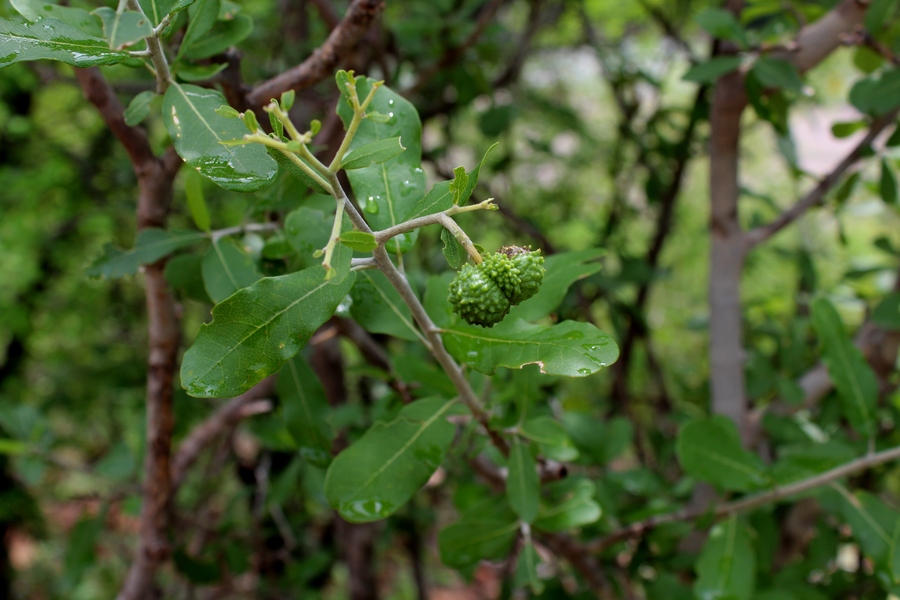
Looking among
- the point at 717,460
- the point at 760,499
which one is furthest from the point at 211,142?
the point at 760,499

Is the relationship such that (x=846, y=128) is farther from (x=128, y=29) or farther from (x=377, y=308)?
(x=128, y=29)

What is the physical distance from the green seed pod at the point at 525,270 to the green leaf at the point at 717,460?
549 mm

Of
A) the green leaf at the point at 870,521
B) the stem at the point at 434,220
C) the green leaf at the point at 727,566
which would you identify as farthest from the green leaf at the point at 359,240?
the green leaf at the point at 870,521

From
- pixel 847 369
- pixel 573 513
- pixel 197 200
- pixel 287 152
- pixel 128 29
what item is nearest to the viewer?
pixel 287 152

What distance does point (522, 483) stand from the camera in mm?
890

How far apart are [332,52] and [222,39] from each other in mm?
139

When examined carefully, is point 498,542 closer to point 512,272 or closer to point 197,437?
point 512,272

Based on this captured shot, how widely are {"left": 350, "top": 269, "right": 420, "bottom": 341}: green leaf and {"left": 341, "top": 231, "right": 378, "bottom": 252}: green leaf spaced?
212mm

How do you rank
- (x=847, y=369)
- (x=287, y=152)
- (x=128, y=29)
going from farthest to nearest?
(x=847, y=369)
(x=128, y=29)
(x=287, y=152)

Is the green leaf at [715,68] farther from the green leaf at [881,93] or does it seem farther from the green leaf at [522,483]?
the green leaf at [522,483]

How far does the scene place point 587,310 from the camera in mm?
1629

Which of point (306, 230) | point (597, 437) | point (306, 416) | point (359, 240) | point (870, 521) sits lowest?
point (597, 437)

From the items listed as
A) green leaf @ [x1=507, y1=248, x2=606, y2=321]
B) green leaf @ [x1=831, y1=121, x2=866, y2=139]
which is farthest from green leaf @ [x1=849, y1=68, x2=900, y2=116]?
green leaf @ [x1=507, y1=248, x2=606, y2=321]

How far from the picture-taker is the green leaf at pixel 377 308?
783 millimetres
